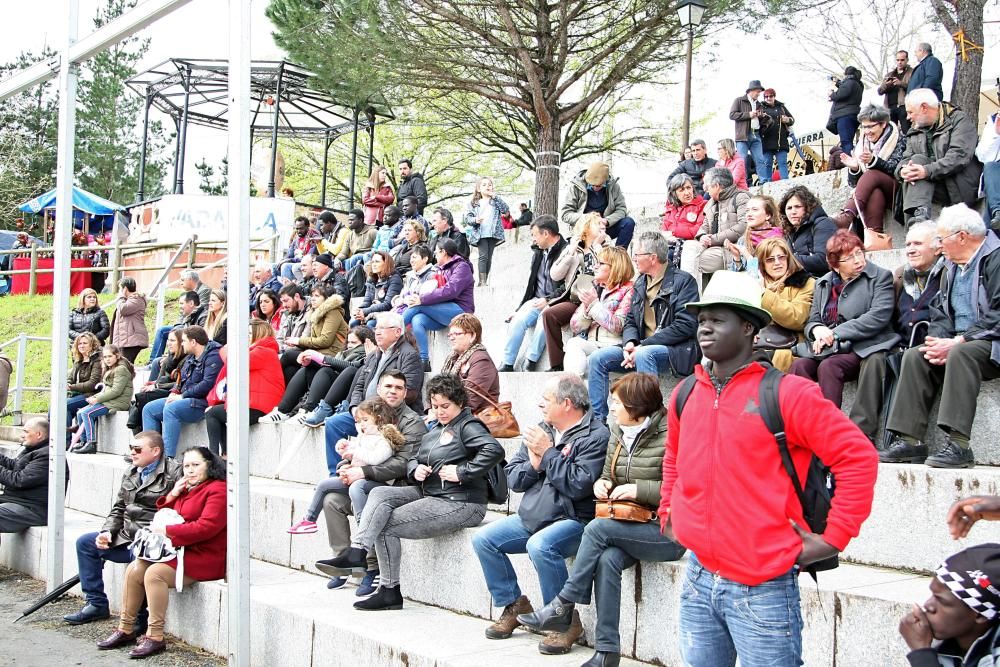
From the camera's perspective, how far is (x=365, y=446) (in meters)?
6.49


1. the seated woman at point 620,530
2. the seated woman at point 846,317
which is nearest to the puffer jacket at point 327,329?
the seated woman at point 846,317

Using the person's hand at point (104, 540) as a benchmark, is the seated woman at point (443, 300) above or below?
above

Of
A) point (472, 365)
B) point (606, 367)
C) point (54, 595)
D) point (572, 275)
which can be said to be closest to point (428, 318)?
point (572, 275)

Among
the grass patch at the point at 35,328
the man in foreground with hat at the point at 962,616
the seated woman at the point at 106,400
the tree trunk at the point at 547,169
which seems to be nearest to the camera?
the man in foreground with hat at the point at 962,616

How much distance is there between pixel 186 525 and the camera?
662 centimetres

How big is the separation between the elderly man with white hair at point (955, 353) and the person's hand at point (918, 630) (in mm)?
2112

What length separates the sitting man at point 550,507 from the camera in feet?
16.7

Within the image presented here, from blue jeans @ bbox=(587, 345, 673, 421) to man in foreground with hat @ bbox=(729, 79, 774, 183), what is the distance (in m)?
7.43

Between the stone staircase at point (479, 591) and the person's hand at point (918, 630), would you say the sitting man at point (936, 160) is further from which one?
the person's hand at point (918, 630)

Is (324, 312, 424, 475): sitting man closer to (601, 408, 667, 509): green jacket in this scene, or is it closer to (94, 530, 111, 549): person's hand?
(94, 530, 111, 549): person's hand

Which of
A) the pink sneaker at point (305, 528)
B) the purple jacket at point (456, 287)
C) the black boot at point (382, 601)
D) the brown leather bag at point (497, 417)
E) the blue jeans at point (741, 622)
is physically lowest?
the black boot at point (382, 601)

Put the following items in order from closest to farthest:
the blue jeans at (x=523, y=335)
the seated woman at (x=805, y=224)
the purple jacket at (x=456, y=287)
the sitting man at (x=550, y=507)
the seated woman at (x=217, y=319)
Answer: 1. the sitting man at (x=550, y=507)
2. the seated woman at (x=805, y=224)
3. the blue jeans at (x=523, y=335)
4. the purple jacket at (x=456, y=287)
5. the seated woman at (x=217, y=319)

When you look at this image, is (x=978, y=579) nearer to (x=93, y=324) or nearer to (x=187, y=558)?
(x=187, y=558)

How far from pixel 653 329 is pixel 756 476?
374 centimetres
